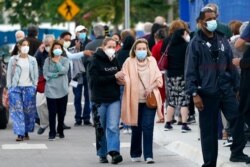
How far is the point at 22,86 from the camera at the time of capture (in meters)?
18.9

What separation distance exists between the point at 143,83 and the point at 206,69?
222cm

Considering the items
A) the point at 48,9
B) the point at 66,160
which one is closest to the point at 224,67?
the point at 66,160

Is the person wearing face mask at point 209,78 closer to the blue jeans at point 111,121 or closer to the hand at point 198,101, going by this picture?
the hand at point 198,101

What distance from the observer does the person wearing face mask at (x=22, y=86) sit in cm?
1880

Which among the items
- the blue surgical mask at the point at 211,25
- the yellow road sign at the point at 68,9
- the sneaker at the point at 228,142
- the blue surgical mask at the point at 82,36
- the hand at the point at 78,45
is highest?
the yellow road sign at the point at 68,9

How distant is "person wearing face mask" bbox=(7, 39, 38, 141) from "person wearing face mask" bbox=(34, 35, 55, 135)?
377 mm

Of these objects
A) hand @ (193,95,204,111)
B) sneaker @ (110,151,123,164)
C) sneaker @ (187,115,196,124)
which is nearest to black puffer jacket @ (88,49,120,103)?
sneaker @ (110,151,123,164)

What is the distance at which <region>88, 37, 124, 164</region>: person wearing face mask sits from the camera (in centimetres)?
1502

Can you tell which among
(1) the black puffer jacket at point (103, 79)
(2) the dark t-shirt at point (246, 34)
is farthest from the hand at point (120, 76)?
(2) the dark t-shirt at point (246, 34)

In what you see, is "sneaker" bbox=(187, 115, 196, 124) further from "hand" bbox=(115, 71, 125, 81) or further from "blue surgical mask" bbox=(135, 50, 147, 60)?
"hand" bbox=(115, 71, 125, 81)

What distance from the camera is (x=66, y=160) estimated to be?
1565 centimetres

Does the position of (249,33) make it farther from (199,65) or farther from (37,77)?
(37,77)

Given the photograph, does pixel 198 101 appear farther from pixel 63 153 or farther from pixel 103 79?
pixel 63 153

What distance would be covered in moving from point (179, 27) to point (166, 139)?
230 cm
